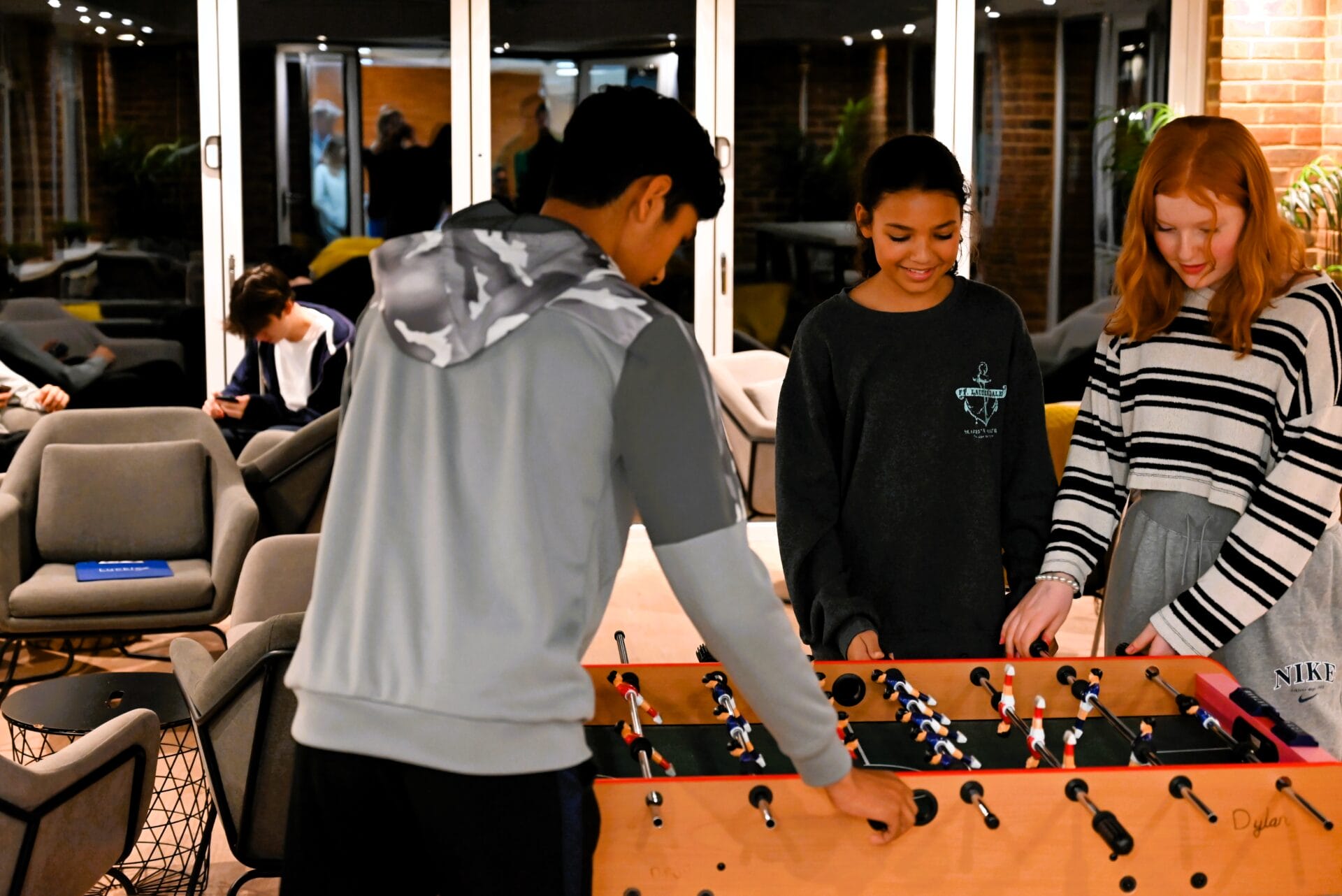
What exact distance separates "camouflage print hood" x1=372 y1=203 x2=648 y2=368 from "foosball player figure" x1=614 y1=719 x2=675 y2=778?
68cm

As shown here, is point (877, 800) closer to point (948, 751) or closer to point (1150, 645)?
point (948, 751)

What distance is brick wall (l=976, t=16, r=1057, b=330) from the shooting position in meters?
7.34

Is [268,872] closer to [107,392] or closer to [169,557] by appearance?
[169,557]

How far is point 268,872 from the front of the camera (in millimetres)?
3000

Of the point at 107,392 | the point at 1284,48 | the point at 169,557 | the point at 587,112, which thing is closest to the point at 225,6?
the point at 107,392

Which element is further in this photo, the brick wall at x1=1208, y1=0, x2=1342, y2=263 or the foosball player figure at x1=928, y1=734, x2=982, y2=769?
the brick wall at x1=1208, y1=0, x2=1342, y2=263

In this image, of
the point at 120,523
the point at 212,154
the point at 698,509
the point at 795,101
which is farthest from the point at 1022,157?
the point at 698,509

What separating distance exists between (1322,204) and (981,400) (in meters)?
4.57

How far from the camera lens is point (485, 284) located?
1487 millimetres

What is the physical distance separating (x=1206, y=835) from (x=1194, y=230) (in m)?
0.93

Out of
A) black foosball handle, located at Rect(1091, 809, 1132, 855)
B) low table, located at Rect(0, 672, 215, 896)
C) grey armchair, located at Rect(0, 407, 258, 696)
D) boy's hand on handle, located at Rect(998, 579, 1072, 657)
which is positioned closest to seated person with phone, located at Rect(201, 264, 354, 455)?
grey armchair, located at Rect(0, 407, 258, 696)

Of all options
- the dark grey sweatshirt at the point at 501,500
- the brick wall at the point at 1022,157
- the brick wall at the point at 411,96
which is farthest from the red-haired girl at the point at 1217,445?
the brick wall at the point at 411,96

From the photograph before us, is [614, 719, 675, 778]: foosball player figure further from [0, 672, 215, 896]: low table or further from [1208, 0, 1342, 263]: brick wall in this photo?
[1208, 0, 1342, 263]: brick wall

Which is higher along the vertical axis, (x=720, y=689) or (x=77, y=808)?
(x=720, y=689)
